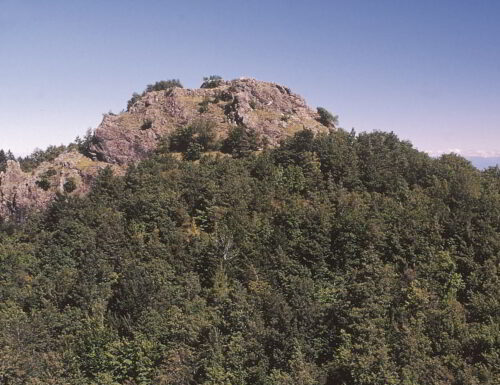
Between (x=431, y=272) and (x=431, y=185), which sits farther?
(x=431, y=185)

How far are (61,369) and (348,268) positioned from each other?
123 ft

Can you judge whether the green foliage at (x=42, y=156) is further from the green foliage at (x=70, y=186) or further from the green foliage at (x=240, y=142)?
the green foliage at (x=240, y=142)

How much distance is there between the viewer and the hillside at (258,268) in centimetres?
4288

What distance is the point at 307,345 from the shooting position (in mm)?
44094

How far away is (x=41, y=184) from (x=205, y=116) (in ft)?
134

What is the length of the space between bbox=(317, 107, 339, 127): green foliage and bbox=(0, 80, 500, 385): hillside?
626 inches

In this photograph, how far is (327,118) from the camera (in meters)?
106

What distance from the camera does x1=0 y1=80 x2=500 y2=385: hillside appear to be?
42875mm

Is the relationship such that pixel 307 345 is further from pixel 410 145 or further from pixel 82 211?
pixel 410 145

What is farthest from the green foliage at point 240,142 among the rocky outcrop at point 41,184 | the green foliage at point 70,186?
the green foliage at point 70,186

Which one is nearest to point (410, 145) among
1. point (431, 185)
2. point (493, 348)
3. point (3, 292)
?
point (431, 185)

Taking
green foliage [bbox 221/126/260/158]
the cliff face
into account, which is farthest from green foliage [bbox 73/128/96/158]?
green foliage [bbox 221/126/260/158]

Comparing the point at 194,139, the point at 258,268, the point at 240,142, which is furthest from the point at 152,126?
the point at 258,268

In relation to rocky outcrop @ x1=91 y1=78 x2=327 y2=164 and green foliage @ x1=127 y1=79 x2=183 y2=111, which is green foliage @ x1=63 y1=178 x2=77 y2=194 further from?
green foliage @ x1=127 y1=79 x2=183 y2=111
